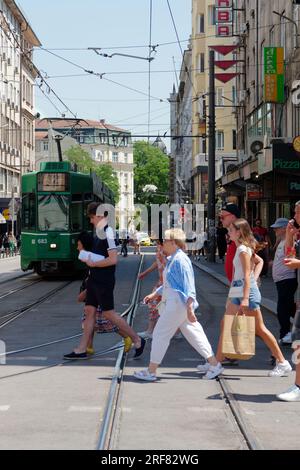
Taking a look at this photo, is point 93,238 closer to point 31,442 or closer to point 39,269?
point 31,442

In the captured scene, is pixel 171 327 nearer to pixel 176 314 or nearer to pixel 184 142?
pixel 176 314

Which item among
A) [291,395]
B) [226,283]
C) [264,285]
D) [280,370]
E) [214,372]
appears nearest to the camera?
[291,395]

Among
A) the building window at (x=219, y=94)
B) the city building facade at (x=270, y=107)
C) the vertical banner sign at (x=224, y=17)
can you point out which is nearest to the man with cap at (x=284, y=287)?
the city building facade at (x=270, y=107)

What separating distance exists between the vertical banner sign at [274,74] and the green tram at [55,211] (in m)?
9.19

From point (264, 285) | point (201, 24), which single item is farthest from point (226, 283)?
point (201, 24)

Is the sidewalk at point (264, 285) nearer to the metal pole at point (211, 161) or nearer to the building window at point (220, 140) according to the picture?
the metal pole at point (211, 161)

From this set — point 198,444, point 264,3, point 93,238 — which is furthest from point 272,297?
point 264,3

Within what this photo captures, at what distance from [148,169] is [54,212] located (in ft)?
422

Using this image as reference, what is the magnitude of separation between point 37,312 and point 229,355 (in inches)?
314

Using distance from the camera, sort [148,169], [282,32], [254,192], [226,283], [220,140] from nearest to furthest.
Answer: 1. [226,283]
2. [282,32]
3. [254,192]
4. [220,140]
5. [148,169]

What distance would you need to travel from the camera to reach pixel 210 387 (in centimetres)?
894

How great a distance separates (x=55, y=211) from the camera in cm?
2564

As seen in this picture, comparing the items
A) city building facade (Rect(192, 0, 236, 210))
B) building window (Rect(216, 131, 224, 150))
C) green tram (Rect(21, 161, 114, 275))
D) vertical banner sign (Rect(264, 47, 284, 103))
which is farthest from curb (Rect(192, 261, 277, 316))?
Result: building window (Rect(216, 131, 224, 150))

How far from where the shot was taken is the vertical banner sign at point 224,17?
47.3 m
